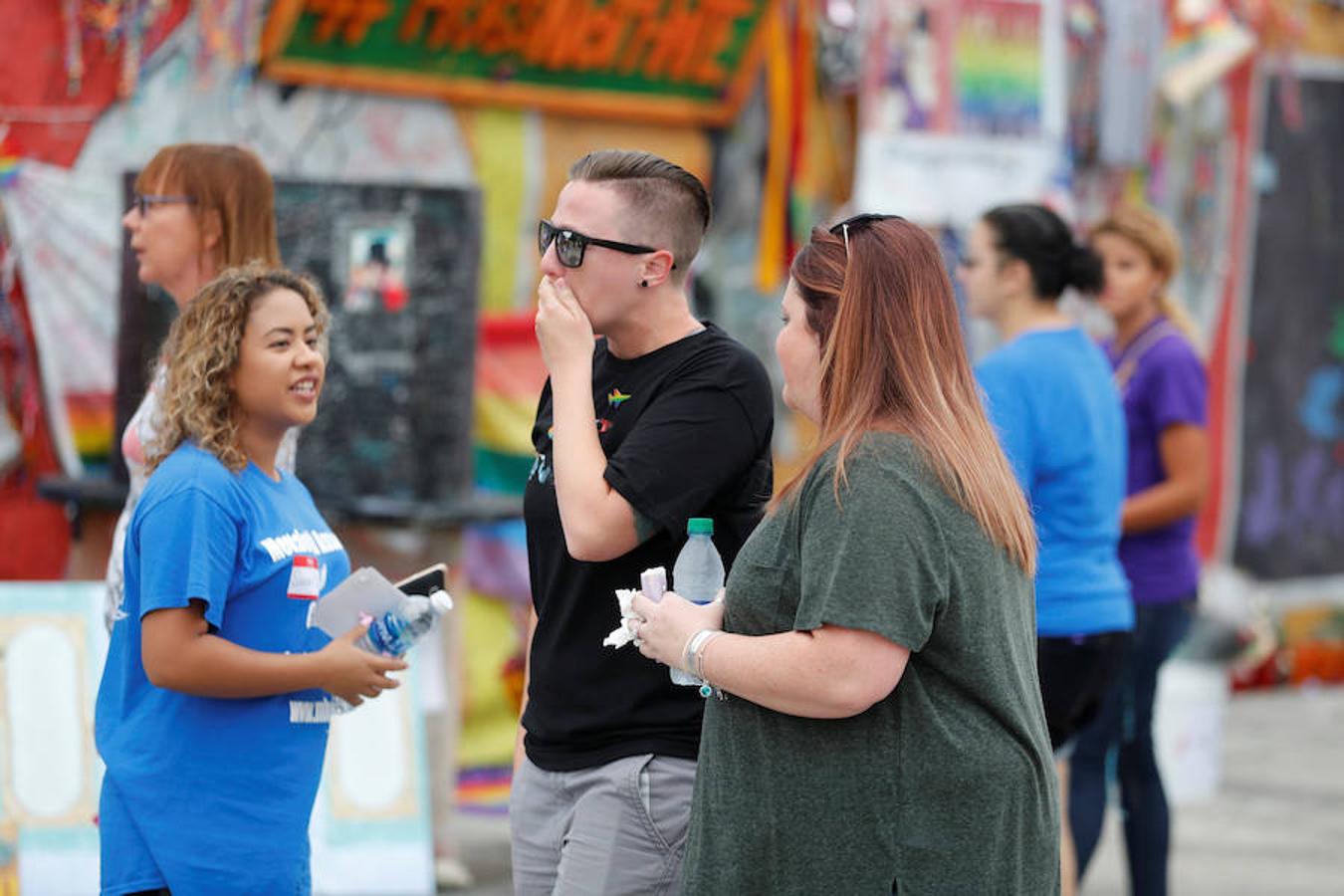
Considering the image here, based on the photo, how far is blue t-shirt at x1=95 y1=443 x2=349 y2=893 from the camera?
11.2 feet

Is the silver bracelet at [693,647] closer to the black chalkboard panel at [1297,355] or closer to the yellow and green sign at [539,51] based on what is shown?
the yellow and green sign at [539,51]

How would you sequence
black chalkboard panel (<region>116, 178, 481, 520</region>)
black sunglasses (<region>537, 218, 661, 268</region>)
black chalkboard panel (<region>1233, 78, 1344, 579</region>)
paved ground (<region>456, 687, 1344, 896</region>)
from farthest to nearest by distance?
black chalkboard panel (<region>1233, 78, 1344, 579</region>), paved ground (<region>456, 687, 1344, 896</region>), black chalkboard panel (<region>116, 178, 481, 520</region>), black sunglasses (<region>537, 218, 661, 268</region>)

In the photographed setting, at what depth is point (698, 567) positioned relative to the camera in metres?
3.27

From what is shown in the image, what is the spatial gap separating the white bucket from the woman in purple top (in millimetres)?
2276

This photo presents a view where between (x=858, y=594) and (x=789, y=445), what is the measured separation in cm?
602

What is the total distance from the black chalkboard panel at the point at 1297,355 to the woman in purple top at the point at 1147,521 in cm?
534

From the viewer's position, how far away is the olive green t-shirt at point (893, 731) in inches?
111

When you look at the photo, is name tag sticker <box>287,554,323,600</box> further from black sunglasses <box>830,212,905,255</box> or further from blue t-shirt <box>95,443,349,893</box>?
black sunglasses <box>830,212,905,255</box>

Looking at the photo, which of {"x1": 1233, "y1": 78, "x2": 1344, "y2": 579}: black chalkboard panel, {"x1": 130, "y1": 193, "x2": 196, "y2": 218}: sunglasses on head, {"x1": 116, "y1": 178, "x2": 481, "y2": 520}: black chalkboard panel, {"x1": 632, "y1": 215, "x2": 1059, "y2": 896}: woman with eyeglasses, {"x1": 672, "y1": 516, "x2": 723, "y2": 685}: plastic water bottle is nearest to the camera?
{"x1": 632, "y1": 215, "x2": 1059, "y2": 896}: woman with eyeglasses

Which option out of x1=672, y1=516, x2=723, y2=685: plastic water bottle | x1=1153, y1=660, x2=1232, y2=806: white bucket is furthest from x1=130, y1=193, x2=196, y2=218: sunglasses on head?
x1=1153, y1=660, x2=1232, y2=806: white bucket

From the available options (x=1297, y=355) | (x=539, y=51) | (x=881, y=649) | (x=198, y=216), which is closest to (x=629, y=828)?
(x=881, y=649)

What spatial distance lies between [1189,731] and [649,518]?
5.59 m

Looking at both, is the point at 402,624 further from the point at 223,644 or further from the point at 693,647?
the point at 693,647

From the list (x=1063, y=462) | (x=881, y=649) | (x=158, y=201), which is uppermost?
(x=158, y=201)
